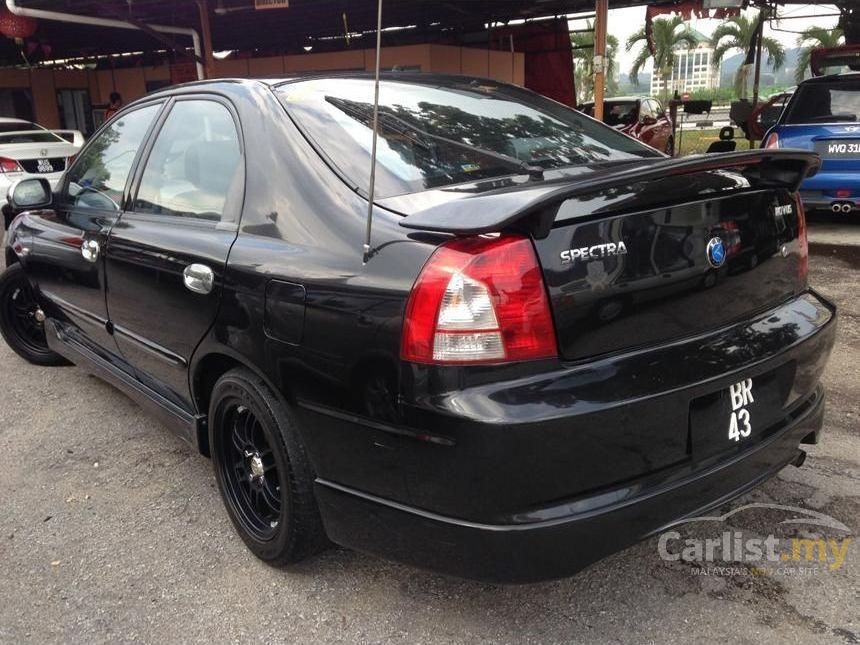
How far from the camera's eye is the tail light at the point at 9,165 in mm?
8727

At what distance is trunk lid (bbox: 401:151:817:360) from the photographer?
1.83m

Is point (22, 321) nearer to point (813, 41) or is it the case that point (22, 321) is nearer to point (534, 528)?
point (534, 528)

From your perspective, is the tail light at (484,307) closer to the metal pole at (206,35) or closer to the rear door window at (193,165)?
the rear door window at (193,165)

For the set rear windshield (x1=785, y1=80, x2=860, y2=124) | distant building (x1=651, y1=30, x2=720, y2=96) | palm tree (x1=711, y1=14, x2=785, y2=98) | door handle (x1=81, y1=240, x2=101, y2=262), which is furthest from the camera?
distant building (x1=651, y1=30, x2=720, y2=96)

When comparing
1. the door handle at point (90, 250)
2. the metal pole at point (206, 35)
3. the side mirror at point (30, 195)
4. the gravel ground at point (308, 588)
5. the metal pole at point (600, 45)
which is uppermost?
the metal pole at point (206, 35)

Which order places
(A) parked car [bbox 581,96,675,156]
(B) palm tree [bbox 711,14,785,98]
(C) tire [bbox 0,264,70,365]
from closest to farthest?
(C) tire [bbox 0,264,70,365] → (A) parked car [bbox 581,96,675,156] → (B) palm tree [bbox 711,14,785,98]

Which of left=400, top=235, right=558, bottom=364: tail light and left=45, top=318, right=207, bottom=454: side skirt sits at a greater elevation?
left=400, top=235, right=558, bottom=364: tail light

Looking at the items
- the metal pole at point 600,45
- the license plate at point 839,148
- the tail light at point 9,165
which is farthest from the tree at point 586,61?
the tail light at point 9,165

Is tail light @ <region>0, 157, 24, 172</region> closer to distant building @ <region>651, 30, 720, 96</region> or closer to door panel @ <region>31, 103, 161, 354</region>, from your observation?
door panel @ <region>31, 103, 161, 354</region>

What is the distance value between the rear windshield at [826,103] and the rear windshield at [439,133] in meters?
6.10

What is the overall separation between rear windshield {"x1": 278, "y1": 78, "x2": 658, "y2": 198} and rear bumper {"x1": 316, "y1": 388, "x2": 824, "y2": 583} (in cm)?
93

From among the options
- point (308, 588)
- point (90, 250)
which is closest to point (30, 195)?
point (90, 250)

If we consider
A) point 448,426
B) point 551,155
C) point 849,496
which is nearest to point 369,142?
point 551,155

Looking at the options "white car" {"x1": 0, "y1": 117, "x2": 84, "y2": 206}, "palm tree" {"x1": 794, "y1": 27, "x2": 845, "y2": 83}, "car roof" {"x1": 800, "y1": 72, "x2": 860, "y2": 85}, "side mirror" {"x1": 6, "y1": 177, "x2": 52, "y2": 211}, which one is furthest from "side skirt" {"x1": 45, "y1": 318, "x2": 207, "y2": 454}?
"palm tree" {"x1": 794, "y1": 27, "x2": 845, "y2": 83}
